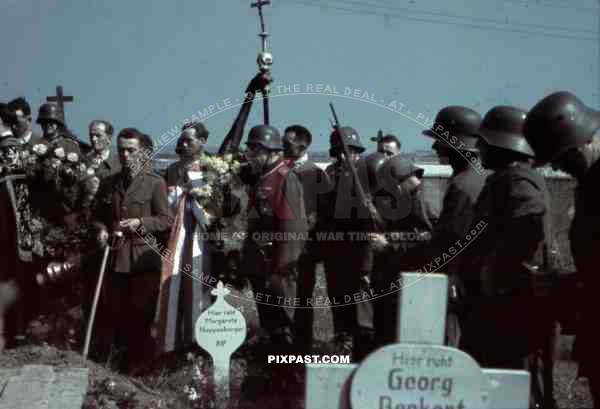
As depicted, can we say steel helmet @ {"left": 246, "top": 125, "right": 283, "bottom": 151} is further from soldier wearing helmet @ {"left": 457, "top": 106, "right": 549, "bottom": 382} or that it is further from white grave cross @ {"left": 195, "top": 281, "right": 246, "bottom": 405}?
soldier wearing helmet @ {"left": 457, "top": 106, "right": 549, "bottom": 382}

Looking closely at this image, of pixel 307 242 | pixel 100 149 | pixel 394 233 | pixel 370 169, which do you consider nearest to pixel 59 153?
pixel 100 149

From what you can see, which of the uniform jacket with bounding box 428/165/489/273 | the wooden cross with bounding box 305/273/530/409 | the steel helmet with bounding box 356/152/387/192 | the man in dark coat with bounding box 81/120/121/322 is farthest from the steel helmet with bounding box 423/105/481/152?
the man in dark coat with bounding box 81/120/121/322

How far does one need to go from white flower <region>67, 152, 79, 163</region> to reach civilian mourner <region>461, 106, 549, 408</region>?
366 centimetres

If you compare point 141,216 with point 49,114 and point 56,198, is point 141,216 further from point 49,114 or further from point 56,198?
point 49,114

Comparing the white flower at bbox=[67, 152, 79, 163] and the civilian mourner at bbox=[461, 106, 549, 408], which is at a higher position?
the white flower at bbox=[67, 152, 79, 163]

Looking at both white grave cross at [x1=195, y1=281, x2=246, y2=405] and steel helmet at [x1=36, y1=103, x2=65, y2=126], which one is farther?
steel helmet at [x1=36, y1=103, x2=65, y2=126]

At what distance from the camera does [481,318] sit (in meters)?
4.50

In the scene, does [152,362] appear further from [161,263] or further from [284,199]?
[284,199]

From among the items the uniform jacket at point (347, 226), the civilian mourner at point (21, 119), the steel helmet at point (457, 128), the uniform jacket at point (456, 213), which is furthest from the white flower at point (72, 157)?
the uniform jacket at point (456, 213)

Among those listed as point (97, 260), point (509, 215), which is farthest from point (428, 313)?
point (97, 260)

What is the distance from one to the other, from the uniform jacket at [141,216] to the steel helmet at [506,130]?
9.03 feet

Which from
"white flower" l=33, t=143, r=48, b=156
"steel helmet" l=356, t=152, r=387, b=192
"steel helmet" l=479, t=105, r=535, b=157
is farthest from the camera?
"white flower" l=33, t=143, r=48, b=156

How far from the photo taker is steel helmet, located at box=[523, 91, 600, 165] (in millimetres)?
4027

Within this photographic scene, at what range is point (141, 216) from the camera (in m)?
6.28
